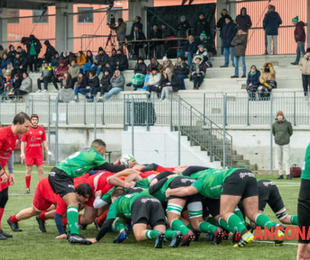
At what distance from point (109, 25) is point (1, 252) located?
2723 cm

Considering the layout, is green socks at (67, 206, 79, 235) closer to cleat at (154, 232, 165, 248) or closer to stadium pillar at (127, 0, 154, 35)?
cleat at (154, 232, 165, 248)

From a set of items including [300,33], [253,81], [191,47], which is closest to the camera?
[253,81]

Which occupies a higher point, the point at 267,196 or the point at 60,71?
the point at 60,71

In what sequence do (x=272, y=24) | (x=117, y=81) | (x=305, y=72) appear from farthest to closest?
(x=117, y=81) < (x=272, y=24) < (x=305, y=72)

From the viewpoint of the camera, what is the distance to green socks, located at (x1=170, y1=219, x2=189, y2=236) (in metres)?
10.2

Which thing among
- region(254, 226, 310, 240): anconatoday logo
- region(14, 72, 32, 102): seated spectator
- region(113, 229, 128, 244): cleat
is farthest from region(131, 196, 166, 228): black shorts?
region(14, 72, 32, 102): seated spectator

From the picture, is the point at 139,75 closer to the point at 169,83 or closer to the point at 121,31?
the point at 169,83

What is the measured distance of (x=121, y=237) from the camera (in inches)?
419

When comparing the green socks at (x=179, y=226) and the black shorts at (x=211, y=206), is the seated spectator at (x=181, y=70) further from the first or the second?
the green socks at (x=179, y=226)

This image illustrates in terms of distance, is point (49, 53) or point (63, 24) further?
point (63, 24)

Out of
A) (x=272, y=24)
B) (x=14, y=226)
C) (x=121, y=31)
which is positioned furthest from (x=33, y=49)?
(x=14, y=226)

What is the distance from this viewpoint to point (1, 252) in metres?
10.1

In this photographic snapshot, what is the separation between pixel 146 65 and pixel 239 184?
22.8 metres

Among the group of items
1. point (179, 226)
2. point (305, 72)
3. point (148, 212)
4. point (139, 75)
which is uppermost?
point (139, 75)
